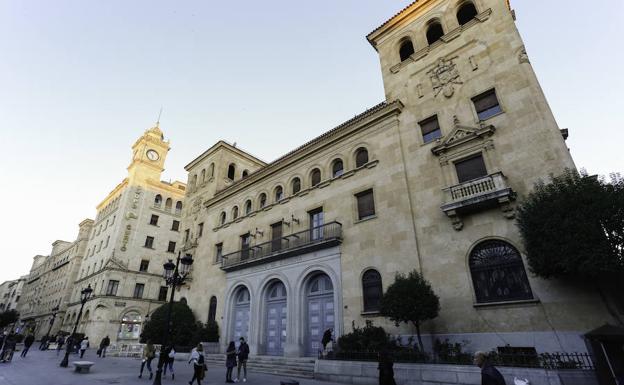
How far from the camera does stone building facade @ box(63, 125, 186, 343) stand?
37531mm

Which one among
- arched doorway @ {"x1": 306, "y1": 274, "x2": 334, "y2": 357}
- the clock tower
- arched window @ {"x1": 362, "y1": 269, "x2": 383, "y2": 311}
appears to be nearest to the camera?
arched window @ {"x1": 362, "y1": 269, "x2": 383, "y2": 311}

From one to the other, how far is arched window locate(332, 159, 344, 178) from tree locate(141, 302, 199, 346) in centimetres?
1407

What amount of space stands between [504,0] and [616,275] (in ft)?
44.7

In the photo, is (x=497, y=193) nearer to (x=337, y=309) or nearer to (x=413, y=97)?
(x=413, y=97)

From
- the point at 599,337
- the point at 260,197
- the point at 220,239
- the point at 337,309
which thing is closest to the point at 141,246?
the point at 220,239

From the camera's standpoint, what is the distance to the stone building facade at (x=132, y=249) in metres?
37.5

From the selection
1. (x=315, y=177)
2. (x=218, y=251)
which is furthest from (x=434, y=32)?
(x=218, y=251)

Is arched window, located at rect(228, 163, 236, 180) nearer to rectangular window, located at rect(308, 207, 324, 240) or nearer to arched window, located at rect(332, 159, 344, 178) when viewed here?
rectangular window, located at rect(308, 207, 324, 240)

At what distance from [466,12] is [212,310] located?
25.3m

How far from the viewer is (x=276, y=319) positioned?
768 inches

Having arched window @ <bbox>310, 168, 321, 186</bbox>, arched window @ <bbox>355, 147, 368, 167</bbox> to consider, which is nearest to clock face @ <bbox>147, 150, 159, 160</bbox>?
arched window @ <bbox>310, 168, 321, 186</bbox>

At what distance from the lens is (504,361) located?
9617 mm

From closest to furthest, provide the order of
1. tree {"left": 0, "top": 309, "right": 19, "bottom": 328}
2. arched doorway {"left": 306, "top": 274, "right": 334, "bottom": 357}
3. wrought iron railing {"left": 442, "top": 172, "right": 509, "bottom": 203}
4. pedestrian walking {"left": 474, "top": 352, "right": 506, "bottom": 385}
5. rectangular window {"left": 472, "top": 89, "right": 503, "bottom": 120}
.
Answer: pedestrian walking {"left": 474, "top": 352, "right": 506, "bottom": 385} → wrought iron railing {"left": 442, "top": 172, "right": 509, "bottom": 203} → rectangular window {"left": 472, "top": 89, "right": 503, "bottom": 120} → arched doorway {"left": 306, "top": 274, "right": 334, "bottom": 357} → tree {"left": 0, "top": 309, "right": 19, "bottom": 328}

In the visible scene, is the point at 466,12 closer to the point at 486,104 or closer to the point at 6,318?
the point at 486,104
